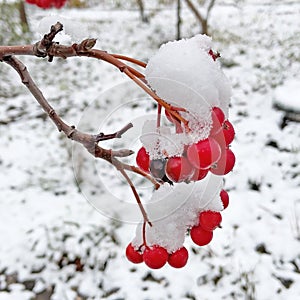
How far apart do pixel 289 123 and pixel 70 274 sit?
5.66ft

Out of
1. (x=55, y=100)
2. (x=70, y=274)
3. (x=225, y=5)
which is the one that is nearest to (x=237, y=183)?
(x=70, y=274)

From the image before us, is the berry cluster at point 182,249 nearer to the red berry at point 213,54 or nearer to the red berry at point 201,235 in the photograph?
the red berry at point 201,235

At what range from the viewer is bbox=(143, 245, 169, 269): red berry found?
2.35 feet

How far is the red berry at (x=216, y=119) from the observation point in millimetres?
513

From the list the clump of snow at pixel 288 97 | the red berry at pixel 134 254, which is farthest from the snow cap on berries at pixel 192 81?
the clump of snow at pixel 288 97

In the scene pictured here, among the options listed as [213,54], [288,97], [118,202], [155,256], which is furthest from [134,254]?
[288,97]

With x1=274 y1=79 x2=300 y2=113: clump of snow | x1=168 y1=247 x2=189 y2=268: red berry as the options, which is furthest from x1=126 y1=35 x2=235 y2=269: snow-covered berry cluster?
x1=274 y1=79 x2=300 y2=113: clump of snow

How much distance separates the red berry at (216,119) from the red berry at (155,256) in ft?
0.96

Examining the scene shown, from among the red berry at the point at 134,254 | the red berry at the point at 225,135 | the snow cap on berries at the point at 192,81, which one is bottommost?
the red berry at the point at 134,254

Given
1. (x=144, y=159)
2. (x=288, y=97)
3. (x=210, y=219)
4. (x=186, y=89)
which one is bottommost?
(x=288, y=97)

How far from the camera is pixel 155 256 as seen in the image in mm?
719

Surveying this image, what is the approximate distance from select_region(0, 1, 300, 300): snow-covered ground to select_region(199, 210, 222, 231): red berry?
0.25 meters

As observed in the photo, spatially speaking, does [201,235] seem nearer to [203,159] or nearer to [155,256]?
[155,256]

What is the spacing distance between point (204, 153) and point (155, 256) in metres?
0.30
